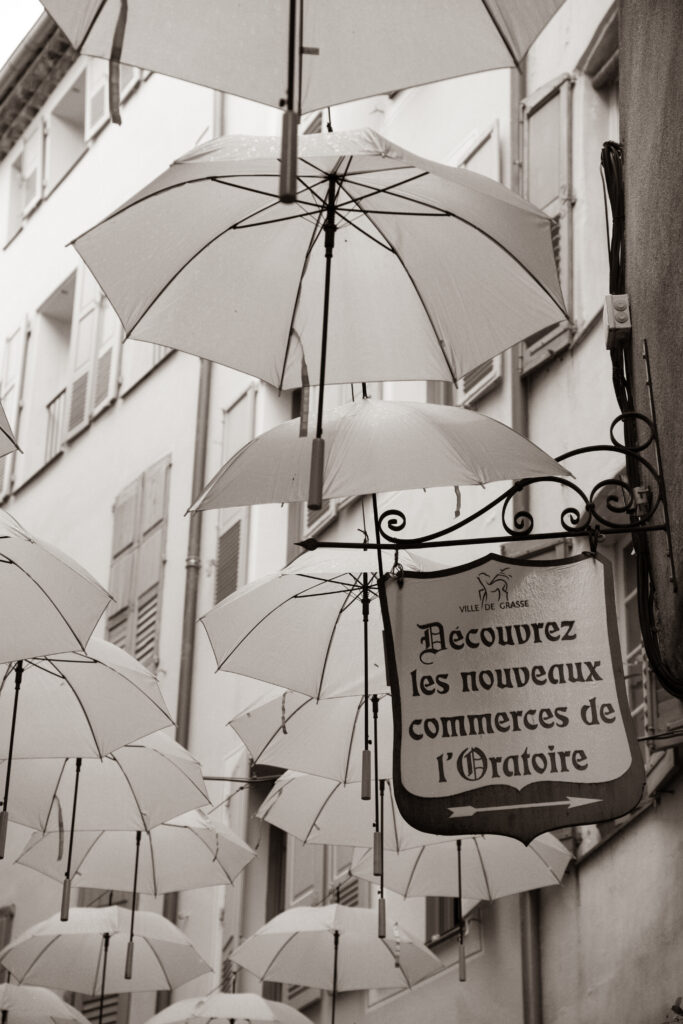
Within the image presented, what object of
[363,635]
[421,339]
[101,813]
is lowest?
[101,813]

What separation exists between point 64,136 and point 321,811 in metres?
15.9

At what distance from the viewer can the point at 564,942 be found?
405 inches

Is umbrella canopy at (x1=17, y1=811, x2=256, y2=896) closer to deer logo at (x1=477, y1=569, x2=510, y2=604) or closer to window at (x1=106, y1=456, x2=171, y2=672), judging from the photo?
window at (x1=106, y1=456, x2=171, y2=672)

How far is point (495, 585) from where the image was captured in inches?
258

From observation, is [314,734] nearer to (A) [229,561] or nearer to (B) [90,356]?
(A) [229,561]

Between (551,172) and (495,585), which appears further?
(551,172)

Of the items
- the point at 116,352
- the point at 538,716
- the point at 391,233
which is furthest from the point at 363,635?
the point at 116,352

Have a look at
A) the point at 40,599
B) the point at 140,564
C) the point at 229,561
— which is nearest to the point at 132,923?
the point at 40,599

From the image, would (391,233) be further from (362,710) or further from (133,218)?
(362,710)

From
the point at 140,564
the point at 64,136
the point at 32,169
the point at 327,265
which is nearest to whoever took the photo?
the point at 327,265

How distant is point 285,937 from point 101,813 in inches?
74.7

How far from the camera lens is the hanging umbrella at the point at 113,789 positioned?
34.9 feet

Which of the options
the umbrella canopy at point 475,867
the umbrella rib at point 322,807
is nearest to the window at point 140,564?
the umbrella rib at point 322,807

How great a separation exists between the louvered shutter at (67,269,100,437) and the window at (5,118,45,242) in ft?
9.94
